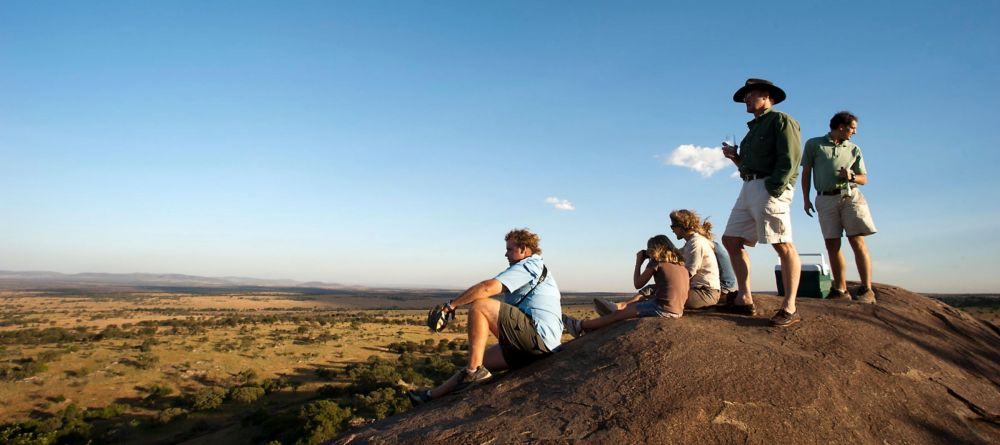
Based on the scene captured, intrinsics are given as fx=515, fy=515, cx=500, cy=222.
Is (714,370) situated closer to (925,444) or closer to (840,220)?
(925,444)

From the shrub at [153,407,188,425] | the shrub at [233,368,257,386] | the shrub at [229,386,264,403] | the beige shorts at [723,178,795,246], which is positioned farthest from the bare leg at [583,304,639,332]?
the shrub at [233,368,257,386]

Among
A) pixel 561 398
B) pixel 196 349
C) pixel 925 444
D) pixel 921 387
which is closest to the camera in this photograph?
pixel 925 444

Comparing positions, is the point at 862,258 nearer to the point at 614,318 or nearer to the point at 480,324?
the point at 614,318

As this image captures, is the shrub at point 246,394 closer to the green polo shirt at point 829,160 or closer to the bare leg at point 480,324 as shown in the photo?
the bare leg at point 480,324

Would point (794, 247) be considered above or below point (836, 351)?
above

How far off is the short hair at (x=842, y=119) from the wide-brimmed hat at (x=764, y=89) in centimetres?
139

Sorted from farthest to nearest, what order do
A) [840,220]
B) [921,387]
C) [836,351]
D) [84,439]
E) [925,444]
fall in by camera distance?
[84,439] → [840,220] → [836,351] → [921,387] → [925,444]

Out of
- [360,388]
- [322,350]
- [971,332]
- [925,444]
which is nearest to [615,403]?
[925,444]

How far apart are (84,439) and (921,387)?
1884 centimetres

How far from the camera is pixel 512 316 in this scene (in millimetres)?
4910

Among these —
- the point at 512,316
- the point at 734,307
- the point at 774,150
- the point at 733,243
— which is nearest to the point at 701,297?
the point at 734,307

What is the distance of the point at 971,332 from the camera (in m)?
6.72

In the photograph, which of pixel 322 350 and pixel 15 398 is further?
pixel 322 350

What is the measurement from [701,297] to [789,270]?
4.03 feet
